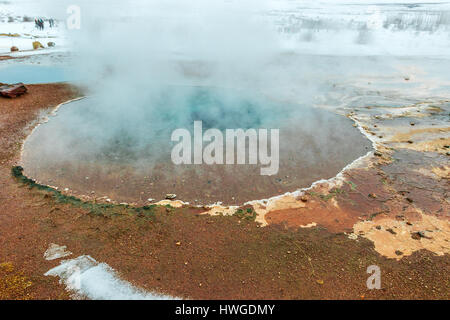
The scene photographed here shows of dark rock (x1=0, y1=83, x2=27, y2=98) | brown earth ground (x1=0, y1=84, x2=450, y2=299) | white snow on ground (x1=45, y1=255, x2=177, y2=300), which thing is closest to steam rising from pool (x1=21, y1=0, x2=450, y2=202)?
brown earth ground (x1=0, y1=84, x2=450, y2=299)

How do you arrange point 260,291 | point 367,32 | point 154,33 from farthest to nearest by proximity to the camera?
point 367,32 < point 154,33 < point 260,291

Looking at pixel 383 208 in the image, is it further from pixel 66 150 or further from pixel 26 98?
pixel 26 98

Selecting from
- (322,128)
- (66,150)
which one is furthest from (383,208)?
(66,150)

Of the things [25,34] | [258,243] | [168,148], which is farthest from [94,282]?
[25,34]

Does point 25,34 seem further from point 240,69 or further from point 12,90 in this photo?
point 240,69

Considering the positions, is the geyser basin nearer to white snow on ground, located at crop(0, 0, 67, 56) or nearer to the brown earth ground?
the brown earth ground
